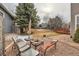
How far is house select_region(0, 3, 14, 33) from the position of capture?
259 centimetres

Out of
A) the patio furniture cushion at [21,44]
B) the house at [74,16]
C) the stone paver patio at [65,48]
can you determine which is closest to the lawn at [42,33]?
the stone paver patio at [65,48]

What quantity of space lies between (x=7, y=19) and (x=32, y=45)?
1.80ft

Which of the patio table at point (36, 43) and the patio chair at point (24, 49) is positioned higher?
the patio table at point (36, 43)

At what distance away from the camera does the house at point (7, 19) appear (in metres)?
2.59

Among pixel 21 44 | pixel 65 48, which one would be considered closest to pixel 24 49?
pixel 21 44

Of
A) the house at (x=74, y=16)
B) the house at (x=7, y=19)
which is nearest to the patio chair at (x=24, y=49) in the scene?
the house at (x=7, y=19)

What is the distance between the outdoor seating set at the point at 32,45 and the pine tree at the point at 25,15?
20 cm

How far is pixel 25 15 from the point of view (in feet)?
8.66

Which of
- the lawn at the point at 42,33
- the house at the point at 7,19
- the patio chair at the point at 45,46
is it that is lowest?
the patio chair at the point at 45,46

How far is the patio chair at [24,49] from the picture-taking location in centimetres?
263

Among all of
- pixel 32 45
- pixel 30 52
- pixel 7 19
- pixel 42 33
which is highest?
pixel 7 19

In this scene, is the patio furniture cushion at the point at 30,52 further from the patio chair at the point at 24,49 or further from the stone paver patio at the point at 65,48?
the stone paver patio at the point at 65,48

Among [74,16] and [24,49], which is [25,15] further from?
[74,16]

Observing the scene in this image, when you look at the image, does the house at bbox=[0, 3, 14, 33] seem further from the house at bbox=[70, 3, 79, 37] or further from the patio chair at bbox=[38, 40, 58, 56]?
the house at bbox=[70, 3, 79, 37]
